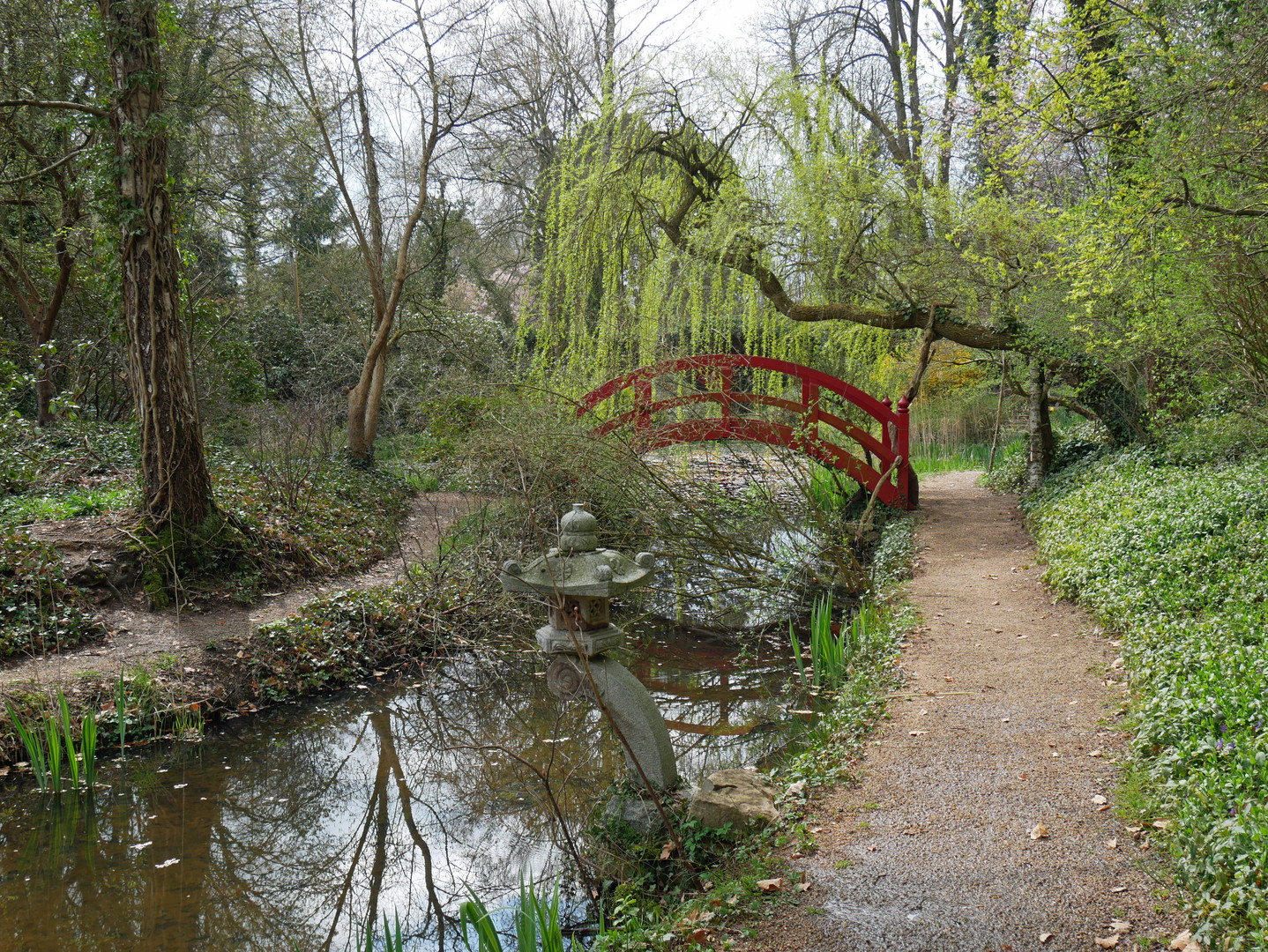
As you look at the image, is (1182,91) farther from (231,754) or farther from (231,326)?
(231,326)

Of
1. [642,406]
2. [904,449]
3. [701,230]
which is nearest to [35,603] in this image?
[642,406]

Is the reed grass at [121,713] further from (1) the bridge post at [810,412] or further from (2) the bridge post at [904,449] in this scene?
(2) the bridge post at [904,449]

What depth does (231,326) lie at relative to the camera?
11648 mm

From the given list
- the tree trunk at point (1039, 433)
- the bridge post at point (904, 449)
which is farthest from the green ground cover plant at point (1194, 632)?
the bridge post at point (904, 449)

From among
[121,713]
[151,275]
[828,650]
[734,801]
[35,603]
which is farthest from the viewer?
[151,275]

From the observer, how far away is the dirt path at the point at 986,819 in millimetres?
2420

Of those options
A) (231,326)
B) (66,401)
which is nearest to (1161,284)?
(66,401)

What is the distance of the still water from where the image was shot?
336 cm

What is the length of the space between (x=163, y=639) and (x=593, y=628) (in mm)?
3854

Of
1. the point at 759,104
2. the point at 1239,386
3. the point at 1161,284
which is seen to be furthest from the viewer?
the point at 759,104

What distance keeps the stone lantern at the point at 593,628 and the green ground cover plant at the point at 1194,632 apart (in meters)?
1.98

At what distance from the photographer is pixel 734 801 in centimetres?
336

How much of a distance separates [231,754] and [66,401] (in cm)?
545

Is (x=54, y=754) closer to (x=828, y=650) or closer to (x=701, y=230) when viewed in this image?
(x=828, y=650)
